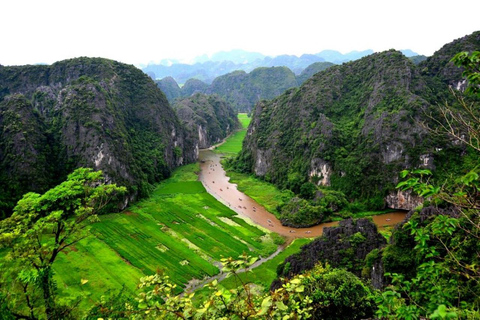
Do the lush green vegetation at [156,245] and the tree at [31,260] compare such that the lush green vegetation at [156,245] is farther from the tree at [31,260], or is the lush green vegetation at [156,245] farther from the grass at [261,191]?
the tree at [31,260]

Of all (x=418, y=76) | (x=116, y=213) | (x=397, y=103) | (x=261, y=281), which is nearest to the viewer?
(x=261, y=281)

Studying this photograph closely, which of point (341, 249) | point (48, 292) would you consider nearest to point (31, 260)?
point (48, 292)

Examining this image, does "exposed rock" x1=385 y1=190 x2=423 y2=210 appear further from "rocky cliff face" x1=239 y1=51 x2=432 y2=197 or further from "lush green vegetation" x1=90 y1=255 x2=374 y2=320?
"lush green vegetation" x1=90 y1=255 x2=374 y2=320

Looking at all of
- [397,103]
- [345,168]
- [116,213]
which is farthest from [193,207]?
[397,103]

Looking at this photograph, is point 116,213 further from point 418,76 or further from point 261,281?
point 418,76

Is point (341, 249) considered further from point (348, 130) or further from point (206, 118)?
point (206, 118)

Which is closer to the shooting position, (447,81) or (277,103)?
(447,81)
